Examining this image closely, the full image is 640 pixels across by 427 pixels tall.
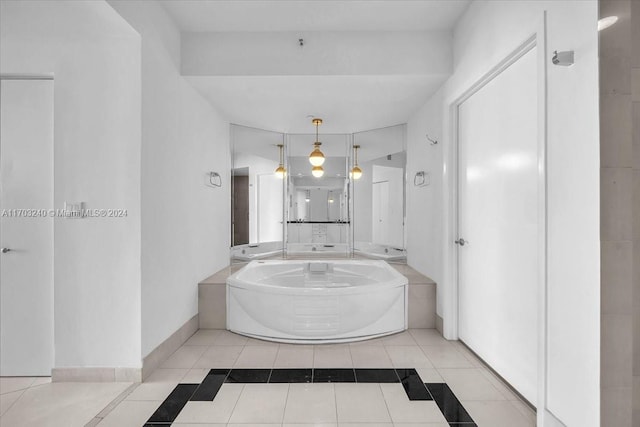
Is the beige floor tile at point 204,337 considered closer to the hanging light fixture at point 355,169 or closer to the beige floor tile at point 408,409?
the beige floor tile at point 408,409

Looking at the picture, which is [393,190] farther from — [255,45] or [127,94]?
[127,94]

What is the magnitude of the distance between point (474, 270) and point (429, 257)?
0.73 m

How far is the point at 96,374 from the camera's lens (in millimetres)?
2059

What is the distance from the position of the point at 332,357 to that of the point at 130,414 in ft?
4.17

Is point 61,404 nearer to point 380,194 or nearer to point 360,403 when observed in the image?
point 360,403

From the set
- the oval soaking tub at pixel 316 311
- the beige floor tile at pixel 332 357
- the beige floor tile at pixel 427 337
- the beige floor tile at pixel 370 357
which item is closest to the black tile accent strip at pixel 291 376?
the beige floor tile at pixel 332 357

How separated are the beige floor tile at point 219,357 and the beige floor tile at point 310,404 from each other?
0.58 metres

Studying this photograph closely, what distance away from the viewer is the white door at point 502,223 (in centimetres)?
176

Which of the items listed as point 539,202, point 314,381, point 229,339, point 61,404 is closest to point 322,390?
point 314,381

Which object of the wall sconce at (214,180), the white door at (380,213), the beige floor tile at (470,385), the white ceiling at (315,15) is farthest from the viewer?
the white door at (380,213)

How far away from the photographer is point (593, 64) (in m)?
1.25

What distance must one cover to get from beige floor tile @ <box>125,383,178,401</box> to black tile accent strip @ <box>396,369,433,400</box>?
1384 millimetres

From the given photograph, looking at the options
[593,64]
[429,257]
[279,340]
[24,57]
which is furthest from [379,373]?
[24,57]

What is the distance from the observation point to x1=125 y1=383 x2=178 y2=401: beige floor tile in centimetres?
191
